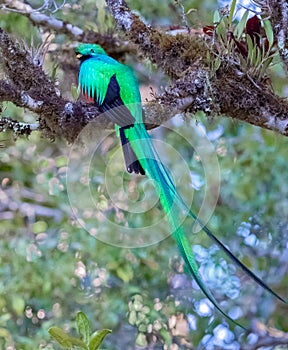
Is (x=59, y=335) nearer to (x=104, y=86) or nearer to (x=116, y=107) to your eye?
(x=116, y=107)

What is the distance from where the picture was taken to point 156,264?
105 inches

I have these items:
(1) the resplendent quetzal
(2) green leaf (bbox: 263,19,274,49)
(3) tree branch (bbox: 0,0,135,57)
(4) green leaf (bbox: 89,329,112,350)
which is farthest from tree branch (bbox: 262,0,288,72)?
(3) tree branch (bbox: 0,0,135,57)

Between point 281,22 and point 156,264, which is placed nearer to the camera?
point 281,22

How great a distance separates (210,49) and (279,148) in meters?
1.26

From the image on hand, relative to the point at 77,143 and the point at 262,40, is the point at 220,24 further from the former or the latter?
the point at 77,143

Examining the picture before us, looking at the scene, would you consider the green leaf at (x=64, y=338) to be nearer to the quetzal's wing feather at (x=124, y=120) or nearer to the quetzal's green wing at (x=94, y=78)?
the quetzal's wing feather at (x=124, y=120)

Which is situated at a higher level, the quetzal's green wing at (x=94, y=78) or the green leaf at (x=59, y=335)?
the quetzal's green wing at (x=94, y=78)

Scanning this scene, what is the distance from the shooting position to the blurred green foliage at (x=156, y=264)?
251cm

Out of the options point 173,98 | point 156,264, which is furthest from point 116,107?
point 156,264

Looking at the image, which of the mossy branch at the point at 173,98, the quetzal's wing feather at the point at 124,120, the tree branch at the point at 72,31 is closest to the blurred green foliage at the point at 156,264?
the tree branch at the point at 72,31

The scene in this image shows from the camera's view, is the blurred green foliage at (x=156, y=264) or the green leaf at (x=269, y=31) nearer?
the green leaf at (x=269, y=31)

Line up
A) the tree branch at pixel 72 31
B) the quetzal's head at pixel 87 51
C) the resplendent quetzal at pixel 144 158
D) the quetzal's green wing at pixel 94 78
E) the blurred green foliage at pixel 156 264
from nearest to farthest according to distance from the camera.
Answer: the resplendent quetzal at pixel 144 158
the quetzal's green wing at pixel 94 78
the quetzal's head at pixel 87 51
the tree branch at pixel 72 31
the blurred green foliage at pixel 156 264

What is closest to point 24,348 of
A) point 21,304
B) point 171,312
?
point 21,304

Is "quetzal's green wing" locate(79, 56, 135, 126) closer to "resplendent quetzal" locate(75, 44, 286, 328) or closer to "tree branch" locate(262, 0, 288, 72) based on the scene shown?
"resplendent quetzal" locate(75, 44, 286, 328)
